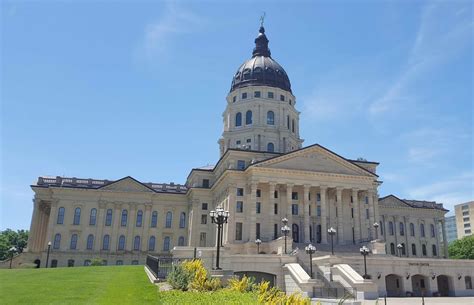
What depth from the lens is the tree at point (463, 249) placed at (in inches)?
3459

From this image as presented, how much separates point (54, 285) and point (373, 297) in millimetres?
26800

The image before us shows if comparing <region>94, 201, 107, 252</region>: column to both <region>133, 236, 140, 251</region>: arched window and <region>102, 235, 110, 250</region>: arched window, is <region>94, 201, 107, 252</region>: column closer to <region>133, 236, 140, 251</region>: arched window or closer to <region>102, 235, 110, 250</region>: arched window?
<region>102, 235, 110, 250</region>: arched window

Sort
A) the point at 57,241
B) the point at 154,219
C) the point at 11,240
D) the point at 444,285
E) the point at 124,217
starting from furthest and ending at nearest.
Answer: the point at 11,240, the point at 154,219, the point at 124,217, the point at 57,241, the point at 444,285

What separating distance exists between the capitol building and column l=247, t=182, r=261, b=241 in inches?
8.2

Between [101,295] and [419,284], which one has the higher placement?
[101,295]

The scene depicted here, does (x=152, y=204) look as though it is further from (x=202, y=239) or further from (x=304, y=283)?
(x=304, y=283)

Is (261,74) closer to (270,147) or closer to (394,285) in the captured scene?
(270,147)

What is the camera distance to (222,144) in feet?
269

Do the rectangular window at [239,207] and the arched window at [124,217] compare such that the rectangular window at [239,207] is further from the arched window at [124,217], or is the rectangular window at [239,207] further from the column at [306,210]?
the arched window at [124,217]

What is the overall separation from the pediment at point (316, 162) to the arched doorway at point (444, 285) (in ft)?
63.4

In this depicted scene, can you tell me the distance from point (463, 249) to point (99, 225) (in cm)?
8026

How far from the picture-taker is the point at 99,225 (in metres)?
72.0

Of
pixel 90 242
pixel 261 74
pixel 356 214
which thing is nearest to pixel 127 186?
pixel 90 242

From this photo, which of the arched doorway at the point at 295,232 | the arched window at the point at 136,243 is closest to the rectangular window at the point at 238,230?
the arched doorway at the point at 295,232
